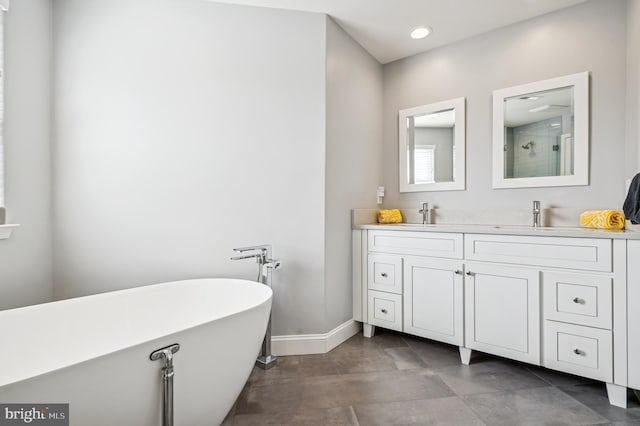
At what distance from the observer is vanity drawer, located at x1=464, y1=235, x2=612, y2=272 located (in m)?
1.66

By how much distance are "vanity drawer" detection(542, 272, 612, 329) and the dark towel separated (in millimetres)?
329

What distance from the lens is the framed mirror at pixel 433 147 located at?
267cm

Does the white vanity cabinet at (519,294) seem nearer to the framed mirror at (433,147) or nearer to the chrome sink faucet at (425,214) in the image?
the chrome sink faucet at (425,214)

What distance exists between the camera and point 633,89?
193cm

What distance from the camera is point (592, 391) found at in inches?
70.1

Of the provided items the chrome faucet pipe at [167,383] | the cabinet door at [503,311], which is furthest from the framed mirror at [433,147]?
the chrome faucet pipe at [167,383]

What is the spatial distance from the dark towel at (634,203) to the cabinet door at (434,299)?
87 centimetres

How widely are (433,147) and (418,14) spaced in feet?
3.38

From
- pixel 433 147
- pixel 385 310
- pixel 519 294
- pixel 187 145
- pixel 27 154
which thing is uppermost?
pixel 433 147

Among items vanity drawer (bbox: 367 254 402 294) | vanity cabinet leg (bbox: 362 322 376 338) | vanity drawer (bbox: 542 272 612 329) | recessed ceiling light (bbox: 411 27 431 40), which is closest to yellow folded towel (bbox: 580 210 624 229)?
vanity drawer (bbox: 542 272 612 329)

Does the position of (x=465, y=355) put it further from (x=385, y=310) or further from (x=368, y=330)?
(x=368, y=330)

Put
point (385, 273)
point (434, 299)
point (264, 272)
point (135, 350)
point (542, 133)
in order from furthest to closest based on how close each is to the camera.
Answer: point (385, 273) < point (542, 133) < point (434, 299) < point (264, 272) < point (135, 350)

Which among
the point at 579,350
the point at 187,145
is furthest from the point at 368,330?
the point at 187,145

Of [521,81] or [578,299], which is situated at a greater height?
[521,81]
